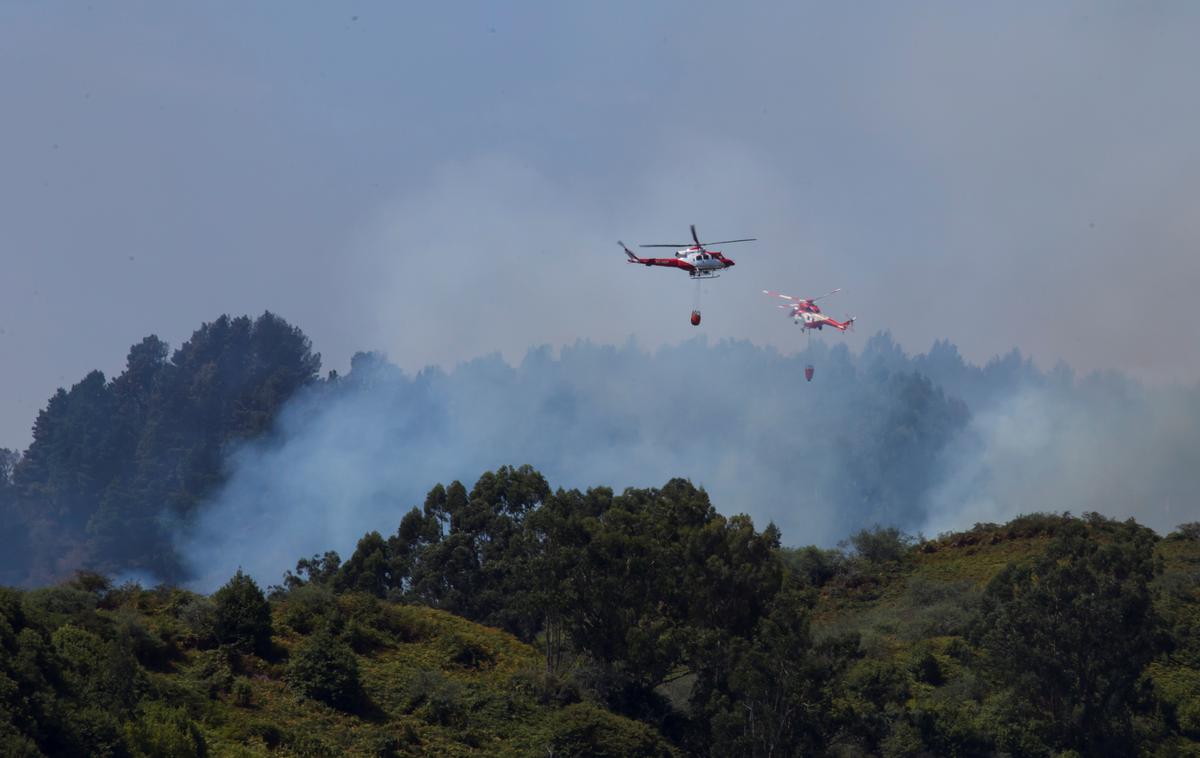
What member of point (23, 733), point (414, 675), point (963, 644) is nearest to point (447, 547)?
point (414, 675)

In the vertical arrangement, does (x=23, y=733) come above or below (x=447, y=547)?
below

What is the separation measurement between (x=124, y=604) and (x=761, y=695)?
3034 cm

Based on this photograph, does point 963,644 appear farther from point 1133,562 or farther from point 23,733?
point 23,733

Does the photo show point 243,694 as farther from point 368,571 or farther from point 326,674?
point 368,571

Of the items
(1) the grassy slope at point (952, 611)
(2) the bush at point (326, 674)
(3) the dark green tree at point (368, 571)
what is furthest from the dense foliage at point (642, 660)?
(3) the dark green tree at point (368, 571)

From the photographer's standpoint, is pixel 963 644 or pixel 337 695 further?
pixel 963 644

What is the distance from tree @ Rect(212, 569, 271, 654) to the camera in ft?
208

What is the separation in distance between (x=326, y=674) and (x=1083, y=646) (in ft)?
128

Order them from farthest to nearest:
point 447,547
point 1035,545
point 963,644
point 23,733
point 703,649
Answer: point 1035,545 < point 447,547 < point 963,644 < point 703,649 < point 23,733

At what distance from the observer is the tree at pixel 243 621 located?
63.3 metres

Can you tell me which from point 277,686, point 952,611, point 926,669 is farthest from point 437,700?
point 952,611

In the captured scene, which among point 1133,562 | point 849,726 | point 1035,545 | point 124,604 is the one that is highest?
point 1035,545

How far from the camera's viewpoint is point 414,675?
6569 centimetres

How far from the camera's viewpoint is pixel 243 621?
6356 centimetres
